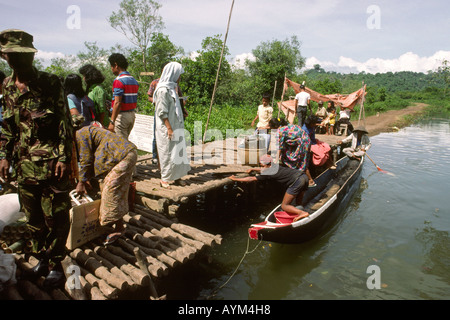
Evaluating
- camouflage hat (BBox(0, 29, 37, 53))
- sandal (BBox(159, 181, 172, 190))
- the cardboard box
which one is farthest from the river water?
camouflage hat (BBox(0, 29, 37, 53))

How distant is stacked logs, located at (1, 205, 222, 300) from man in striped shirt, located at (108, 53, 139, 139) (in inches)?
51.8

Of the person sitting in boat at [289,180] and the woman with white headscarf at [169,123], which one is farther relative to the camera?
the person sitting in boat at [289,180]

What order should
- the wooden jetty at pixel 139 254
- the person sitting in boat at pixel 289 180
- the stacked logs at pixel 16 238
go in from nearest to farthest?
1. the wooden jetty at pixel 139 254
2. the stacked logs at pixel 16 238
3. the person sitting in boat at pixel 289 180

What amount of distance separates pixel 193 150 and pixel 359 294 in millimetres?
4601

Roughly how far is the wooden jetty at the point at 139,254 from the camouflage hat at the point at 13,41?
5.97 ft

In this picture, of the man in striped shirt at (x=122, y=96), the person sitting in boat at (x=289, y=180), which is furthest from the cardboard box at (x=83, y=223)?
the person sitting in boat at (x=289, y=180)

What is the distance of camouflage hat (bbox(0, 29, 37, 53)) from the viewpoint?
2158 millimetres

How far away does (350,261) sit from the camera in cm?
477

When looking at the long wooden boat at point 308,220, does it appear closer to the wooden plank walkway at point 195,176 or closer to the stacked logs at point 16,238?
the wooden plank walkway at point 195,176

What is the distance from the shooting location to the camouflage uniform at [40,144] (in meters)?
2.26

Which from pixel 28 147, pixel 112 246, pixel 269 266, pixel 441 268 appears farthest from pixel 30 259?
pixel 441 268

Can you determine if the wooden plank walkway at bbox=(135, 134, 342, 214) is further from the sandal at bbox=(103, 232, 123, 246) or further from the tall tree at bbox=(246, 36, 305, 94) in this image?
the tall tree at bbox=(246, 36, 305, 94)

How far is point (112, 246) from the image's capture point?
3205 millimetres

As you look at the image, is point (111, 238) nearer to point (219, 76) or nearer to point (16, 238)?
point (16, 238)
